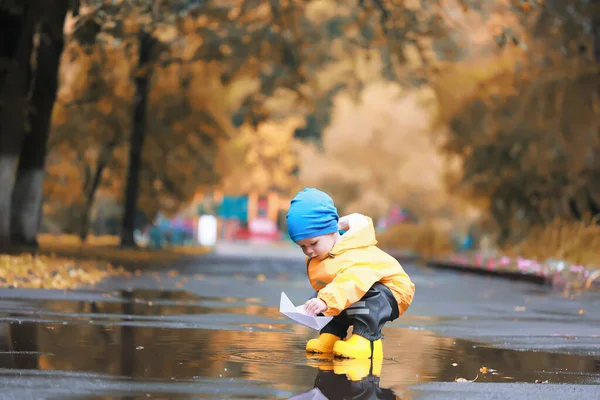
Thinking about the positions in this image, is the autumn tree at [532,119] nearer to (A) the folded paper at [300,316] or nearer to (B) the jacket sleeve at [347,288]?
(B) the jacket sleeve at [347,288]

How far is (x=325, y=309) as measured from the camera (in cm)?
991

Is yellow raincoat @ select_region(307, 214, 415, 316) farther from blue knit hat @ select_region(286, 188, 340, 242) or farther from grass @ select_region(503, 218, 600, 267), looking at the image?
grass @ select_region(503, 218, 600, 267)

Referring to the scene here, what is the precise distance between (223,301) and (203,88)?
25.2 m

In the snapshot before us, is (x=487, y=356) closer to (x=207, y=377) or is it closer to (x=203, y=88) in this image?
(x=207, y=377)

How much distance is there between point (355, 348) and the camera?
32.7ft

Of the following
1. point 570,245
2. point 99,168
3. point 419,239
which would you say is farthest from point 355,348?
point 419,239

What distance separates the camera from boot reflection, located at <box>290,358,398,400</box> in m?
7.77

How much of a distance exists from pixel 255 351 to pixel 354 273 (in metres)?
1.02

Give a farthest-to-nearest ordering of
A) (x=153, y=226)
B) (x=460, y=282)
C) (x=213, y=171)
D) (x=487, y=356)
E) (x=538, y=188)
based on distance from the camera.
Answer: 1. (x=153, y=226)
2. (x=213, y=171)
3. (x=538, y=188)
4. (x=460, y=282)
5. (x=487, y=356)

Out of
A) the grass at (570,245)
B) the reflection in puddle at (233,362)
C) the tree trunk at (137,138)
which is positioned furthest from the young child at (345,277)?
the tree trunk at (137,138)

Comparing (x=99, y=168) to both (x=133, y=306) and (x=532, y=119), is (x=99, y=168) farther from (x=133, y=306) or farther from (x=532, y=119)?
(x=133, y=306)

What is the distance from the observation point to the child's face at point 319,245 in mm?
10205

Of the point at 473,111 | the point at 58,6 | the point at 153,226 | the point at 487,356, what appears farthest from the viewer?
the point at 153,226

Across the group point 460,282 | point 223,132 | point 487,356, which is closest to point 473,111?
point 223,132
